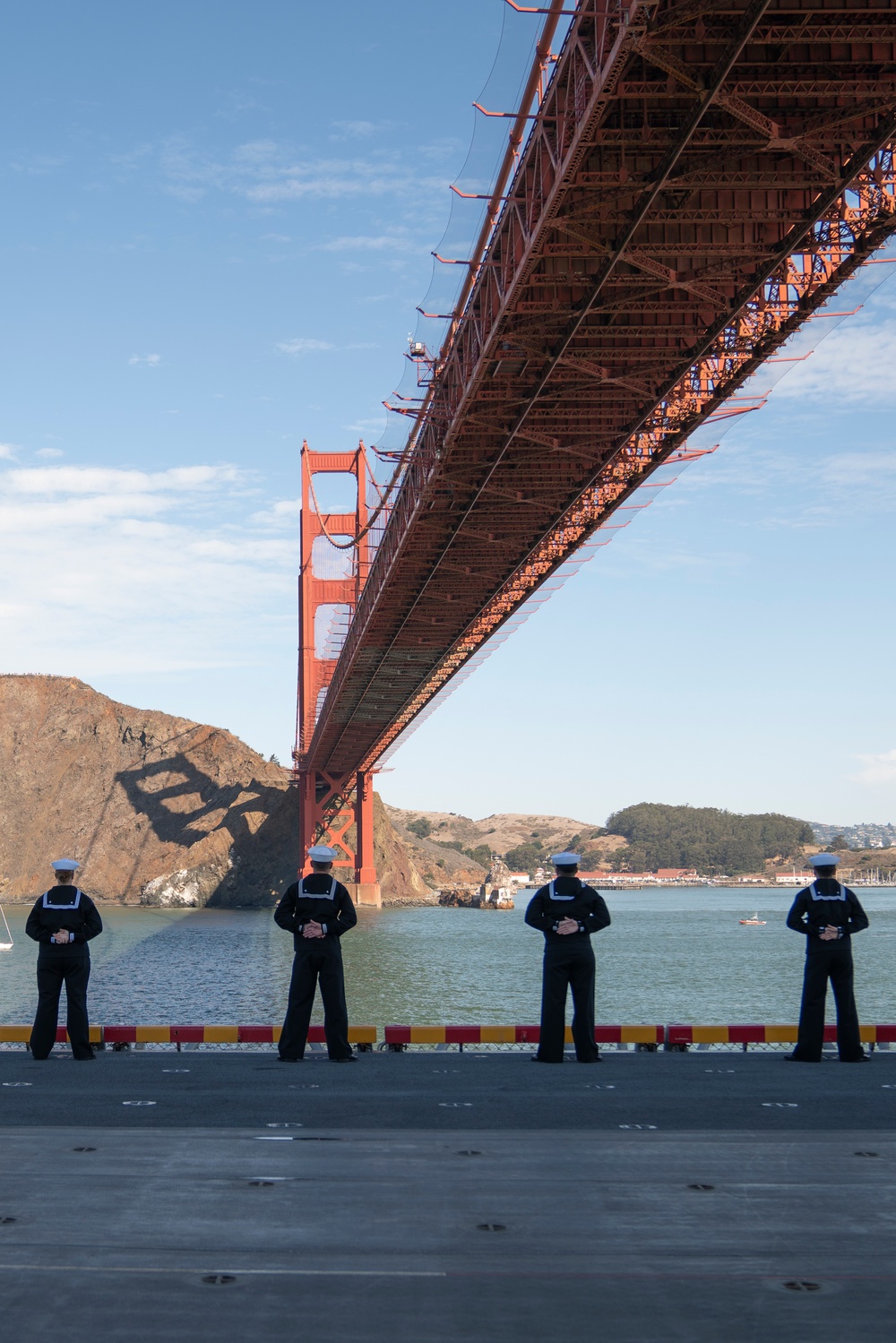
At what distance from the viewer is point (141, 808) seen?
124562 mm

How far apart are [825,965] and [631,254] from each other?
436 inches

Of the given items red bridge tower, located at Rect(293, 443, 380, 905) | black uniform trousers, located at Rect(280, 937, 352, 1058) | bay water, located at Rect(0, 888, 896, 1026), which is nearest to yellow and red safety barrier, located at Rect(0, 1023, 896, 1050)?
black uniform trousers, located at Rect(280, 937, 352, 1058)

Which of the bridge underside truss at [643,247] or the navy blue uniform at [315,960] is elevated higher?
the bridge underside truss at [643,247]

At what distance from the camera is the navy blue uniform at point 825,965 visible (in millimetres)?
9719

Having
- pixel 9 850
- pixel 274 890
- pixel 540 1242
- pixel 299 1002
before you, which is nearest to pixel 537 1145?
pixel 540 1242

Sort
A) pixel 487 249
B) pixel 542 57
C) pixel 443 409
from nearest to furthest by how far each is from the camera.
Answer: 1. pixel 542 57
2. pixel 487 249
3. pixel 443 409

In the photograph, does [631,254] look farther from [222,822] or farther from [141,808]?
[141,808]

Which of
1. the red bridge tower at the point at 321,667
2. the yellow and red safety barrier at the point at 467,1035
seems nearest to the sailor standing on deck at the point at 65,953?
the yellow and red safety barrier at the point at 467,1035

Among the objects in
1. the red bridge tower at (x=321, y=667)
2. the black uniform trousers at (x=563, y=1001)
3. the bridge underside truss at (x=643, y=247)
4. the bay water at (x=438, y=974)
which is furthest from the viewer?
the red bridge tower at (x=321, y=667)

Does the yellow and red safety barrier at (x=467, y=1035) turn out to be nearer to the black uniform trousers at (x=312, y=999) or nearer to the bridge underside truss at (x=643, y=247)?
the black uniform trousers at (x=312, y=999)

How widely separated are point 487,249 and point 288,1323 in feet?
58.6

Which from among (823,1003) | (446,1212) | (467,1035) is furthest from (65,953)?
(446,1212)

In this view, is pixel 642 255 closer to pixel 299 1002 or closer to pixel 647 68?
pixel 647 68

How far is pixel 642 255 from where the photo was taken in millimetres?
18016
